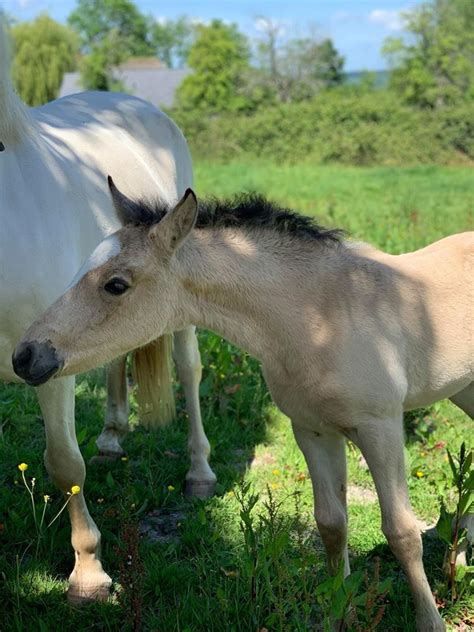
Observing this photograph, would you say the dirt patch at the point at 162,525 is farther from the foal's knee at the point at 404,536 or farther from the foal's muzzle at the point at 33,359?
the foal's muzzle at the point at 33,359

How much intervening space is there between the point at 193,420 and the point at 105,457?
22.5 inches

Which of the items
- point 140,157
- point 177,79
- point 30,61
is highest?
point 140,157

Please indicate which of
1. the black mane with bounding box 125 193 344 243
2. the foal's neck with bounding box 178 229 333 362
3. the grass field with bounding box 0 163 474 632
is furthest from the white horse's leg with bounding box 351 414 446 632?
the black mane with bounding box 125 193 344 243

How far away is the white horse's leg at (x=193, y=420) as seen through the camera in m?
4.16

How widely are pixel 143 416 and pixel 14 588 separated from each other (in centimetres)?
158

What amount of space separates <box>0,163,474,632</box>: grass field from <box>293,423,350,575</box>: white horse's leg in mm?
114

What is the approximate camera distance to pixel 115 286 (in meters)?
2.41

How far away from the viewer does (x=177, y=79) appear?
207ft

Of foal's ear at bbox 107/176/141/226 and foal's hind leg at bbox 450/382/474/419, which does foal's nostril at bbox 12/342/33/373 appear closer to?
foal's ear at bbox 107/176/141/226

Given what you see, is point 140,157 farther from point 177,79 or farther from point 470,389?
point 177,79

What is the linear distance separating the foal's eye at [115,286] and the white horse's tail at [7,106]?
1017 mm

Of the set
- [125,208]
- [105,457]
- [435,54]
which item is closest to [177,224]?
[125,208]

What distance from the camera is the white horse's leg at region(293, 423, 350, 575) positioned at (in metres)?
2.84

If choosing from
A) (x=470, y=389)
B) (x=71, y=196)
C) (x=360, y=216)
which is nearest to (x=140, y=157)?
(x=71, y=196)
